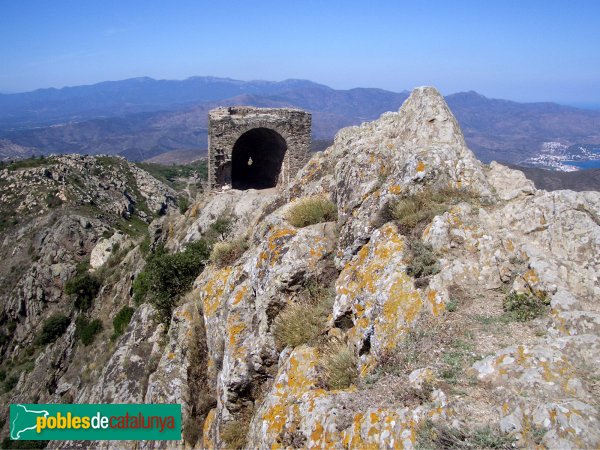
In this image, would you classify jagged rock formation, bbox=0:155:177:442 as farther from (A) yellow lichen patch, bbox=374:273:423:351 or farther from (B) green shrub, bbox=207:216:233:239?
(A) yellow lichen patch, bbox=374:273:423:351

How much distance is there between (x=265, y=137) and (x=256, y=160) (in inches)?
84.2

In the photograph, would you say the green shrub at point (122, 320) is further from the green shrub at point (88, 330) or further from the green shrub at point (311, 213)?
the green shrub at point (311, 213)

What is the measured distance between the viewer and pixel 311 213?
931cm

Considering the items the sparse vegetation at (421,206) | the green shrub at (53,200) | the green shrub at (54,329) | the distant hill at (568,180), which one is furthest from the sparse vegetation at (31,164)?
the distant hill at (568,180)

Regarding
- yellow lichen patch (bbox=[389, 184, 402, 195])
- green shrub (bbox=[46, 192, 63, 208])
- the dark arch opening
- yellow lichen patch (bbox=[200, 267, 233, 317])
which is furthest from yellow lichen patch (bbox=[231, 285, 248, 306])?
green shrub (bbox=[46, 192, 63, 208])

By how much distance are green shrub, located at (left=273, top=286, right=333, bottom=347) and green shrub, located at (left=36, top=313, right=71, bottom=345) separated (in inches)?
880

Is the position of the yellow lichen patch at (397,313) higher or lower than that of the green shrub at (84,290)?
higher

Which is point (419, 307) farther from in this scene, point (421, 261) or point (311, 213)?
point (311, 213)

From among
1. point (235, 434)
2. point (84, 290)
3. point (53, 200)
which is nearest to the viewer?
point (235, 434)

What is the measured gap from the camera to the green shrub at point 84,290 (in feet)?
78.2

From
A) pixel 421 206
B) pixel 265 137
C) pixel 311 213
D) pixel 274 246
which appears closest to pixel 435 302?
pixel 421 206

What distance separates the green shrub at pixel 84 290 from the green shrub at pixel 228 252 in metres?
15.6

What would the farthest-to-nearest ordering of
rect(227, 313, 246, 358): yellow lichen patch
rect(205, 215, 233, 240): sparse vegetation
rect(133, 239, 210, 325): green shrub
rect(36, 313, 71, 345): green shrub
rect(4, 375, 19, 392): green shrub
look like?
rect(36, 313, 71, 345): green shrub < rect(4, 375, 19, 392): green shrub < rect(205, 215, 233, 240): sparse vegetation < rect(133, 239, 210, 325): green shrub < rect(227, 313, 246, 358): yellow lichen patch

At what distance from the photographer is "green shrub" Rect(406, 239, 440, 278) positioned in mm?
6124
